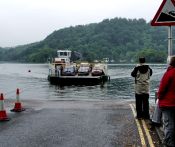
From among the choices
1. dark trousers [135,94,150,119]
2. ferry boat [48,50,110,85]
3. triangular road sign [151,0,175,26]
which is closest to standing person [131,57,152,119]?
dark trousers [135,94,150,119]

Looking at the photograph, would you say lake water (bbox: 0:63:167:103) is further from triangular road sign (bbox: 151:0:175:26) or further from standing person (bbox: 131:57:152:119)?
triangular road sign (bbox: 151:0:175:26)

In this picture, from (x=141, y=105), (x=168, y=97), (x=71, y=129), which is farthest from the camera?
(x=141, y=105)

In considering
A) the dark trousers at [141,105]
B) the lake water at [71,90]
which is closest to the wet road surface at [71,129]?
the dark trousers at [141,105]

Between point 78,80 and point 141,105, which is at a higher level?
point 141,105

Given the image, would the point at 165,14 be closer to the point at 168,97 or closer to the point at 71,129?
the point at 168,97

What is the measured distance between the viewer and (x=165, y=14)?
392 inches

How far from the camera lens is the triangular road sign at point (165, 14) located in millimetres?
9828

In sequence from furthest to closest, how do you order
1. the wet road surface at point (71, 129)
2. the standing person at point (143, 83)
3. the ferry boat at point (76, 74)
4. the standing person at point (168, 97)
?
the ferry boat at point (76, 74) < the standing person at point (143, 83) < the wet road surface at point (71, 129) < the standing person at point (168, 97)

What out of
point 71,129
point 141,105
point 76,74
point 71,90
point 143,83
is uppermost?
point 143,83

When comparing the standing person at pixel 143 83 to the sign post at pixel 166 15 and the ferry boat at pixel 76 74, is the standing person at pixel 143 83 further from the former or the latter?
the ferry boat at pixel 76 74

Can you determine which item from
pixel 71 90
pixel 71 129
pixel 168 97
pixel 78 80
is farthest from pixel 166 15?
pixel 78 80

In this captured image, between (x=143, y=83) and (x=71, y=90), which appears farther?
(x=71, y=90)

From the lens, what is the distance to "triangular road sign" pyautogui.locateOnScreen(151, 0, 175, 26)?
983 centimetres

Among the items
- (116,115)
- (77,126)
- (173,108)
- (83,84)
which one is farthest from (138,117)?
(83,84)
